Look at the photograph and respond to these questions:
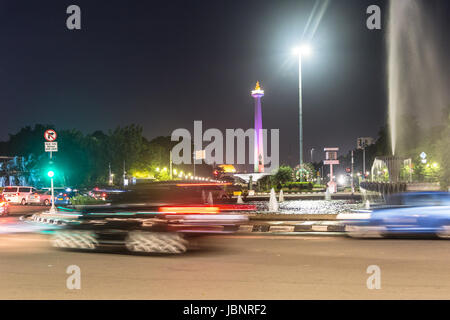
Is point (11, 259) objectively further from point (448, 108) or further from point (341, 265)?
point (448, 108)

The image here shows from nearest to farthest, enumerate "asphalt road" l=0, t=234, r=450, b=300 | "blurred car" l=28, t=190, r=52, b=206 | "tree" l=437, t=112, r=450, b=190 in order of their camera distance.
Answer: "asphalt road" l=0, t=234, r=450, b=300 → "blurred car" l=28, t=190, r=52, b=206 → "tree" l=437, t=112, r=450, b=190

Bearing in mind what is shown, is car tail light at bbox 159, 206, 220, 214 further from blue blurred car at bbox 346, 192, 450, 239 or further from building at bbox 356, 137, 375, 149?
building at bbox 356, 137, 375, 149

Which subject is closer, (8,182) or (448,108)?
(448,108)

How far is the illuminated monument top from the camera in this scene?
85875mm

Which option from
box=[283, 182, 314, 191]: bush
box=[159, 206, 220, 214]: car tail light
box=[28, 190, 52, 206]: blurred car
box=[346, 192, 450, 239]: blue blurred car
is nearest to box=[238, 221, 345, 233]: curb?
box=[346, 192, 450, 239]: blue blurred car

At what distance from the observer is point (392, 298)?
750cm

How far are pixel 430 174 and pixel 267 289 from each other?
75.6m

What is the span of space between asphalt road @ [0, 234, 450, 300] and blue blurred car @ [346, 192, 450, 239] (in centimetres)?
87

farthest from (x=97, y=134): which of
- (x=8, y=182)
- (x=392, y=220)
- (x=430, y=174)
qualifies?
(x=392, y=220)

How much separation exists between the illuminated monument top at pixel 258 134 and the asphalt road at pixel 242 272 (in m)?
71.7

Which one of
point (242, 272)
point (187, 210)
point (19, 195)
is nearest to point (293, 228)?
point (187, 210)

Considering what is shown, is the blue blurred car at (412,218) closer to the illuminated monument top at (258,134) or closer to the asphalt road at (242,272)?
the asphalt road at (242,272)

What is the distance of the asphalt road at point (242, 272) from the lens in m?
7.92

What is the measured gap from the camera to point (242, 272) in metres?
9.77
